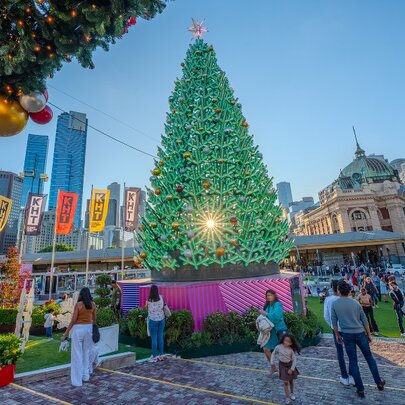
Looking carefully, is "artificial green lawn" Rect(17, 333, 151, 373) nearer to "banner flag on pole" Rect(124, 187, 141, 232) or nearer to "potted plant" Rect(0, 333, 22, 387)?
"potted plant" Rect(0, 333, 22, 387)

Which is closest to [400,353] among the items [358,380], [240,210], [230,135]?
[358,380]

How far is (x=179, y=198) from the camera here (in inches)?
360

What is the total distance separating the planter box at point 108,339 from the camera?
6.64 metres

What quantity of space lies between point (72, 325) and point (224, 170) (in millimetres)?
6326

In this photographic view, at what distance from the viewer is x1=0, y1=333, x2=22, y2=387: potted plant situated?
15.6 feet

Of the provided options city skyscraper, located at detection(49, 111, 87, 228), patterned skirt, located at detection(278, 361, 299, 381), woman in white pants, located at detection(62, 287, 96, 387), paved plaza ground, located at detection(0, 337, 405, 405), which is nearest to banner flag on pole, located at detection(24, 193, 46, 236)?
paved plaza ground, located at detection(0, 337, 405, 405)

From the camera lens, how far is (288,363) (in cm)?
415

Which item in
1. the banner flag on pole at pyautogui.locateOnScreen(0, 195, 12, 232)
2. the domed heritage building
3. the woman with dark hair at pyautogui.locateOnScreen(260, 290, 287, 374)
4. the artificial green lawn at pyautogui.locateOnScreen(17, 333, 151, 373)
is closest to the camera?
the woman with dark hair at pyautogui.locateOnScreen(260, 290, 287, 374)

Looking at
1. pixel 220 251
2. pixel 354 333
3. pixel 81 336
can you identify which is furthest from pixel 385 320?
pixel 81 336

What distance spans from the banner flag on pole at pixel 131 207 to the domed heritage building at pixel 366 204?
48708 millimetres

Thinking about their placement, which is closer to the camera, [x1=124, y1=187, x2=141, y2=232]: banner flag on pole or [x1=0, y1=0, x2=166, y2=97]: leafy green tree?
[x1=0, y1=0, x2=166, y2=97]: leafy green tree

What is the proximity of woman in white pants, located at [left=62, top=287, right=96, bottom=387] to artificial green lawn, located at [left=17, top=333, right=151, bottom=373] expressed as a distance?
5.14 ft

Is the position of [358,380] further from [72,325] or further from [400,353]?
[72,325]

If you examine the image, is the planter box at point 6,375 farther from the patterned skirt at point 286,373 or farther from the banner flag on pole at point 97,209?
the banner flag on pole at point 97,209
